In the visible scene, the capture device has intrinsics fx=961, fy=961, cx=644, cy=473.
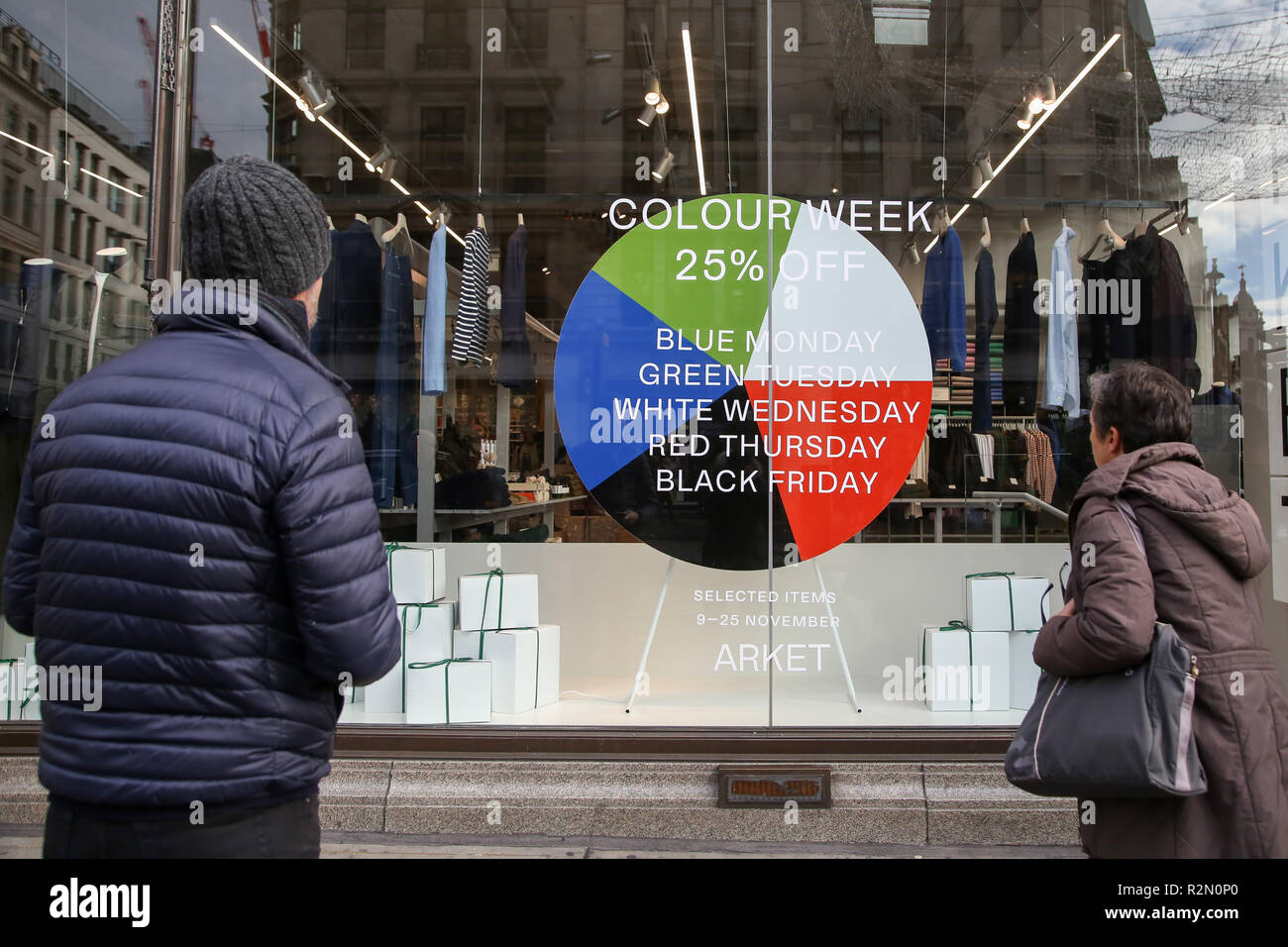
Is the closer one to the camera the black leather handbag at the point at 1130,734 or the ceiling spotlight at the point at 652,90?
the black leather handbag at the point at 1130,734

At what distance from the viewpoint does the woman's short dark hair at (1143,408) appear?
210cm

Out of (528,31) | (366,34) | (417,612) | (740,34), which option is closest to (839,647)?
(417,612)

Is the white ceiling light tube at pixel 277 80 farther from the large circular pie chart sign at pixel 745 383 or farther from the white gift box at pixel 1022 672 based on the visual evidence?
the white gift box at pixel 1022 672

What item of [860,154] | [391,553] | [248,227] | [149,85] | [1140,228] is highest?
[149,85]

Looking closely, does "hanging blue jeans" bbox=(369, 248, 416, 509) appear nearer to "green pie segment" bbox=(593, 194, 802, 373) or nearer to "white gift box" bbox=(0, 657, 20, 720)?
"green pie segment" bbox=(593, 194, 802, 373)

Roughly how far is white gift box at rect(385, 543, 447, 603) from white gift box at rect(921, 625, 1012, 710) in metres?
2.26

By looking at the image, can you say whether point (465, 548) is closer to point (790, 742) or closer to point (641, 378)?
point (641, 378)

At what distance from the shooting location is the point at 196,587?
1387 mm

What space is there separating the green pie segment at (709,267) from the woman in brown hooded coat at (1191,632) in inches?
90.2

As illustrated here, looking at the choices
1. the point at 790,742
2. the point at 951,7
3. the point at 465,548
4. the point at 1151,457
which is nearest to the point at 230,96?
the point at 465,548

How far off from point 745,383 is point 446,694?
1827 millimetres

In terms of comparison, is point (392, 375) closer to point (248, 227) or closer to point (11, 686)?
point (11, 686)

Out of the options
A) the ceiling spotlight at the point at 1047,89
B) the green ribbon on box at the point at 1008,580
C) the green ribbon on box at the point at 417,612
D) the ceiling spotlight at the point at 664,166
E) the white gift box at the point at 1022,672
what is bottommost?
the white gift box at the point at 1022,672

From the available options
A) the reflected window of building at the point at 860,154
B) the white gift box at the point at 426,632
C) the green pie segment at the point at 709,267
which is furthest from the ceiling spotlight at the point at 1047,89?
the white gift box at the point at 426,632
